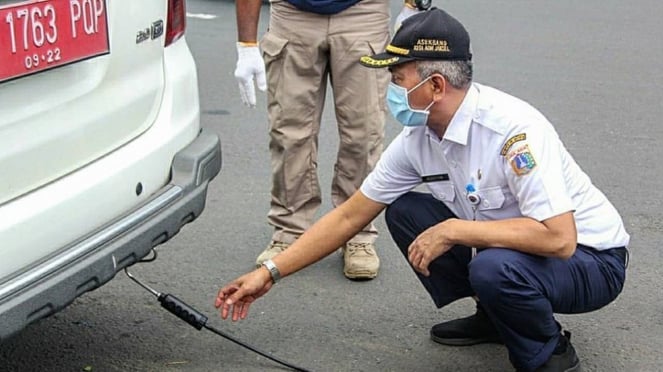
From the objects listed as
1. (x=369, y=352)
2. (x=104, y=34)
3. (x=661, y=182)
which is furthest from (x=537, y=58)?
(x=104, y=34)

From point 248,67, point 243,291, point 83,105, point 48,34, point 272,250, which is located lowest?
point 272,250

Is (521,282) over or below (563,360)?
over

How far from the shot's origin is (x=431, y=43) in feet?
9.89

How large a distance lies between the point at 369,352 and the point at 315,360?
18 centimetres

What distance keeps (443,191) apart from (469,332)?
539 millimetres

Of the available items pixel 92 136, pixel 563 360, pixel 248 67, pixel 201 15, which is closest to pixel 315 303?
pixel 248 67

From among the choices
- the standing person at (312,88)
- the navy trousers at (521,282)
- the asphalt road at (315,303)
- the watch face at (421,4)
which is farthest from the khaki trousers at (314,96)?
the navy trousers at (521,282)

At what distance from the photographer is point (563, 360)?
327 cm

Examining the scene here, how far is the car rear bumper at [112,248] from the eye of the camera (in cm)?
255

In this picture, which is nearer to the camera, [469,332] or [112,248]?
[112,248]

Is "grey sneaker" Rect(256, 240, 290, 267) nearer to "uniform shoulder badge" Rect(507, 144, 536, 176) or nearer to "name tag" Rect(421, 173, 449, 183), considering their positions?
"name tag" Rect(421, 173, 449, 183)

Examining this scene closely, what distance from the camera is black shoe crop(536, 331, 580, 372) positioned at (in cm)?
323

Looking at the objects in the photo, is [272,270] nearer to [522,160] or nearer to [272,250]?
[522,160]

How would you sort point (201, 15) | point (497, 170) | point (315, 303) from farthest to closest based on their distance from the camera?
point (201, 15)
point (315, 303)
point (497, 170)
